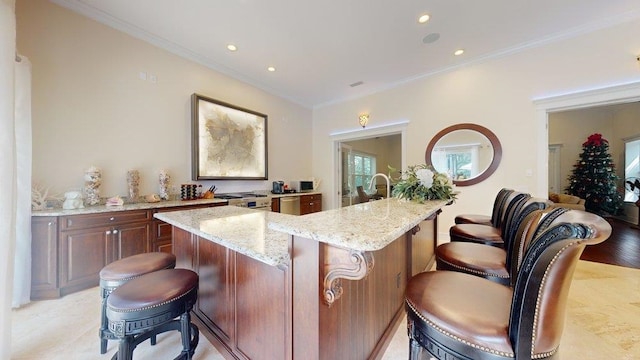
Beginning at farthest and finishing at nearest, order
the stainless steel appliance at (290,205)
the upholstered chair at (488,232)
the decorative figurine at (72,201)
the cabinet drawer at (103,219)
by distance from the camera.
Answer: the stainless steel appliance at (290,205) < the decorative figurine at (72,201) < the cabinet drawer at (103,219) < the upholstered chair at (488,232)

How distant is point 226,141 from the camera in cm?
404

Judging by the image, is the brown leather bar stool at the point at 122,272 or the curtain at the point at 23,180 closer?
the brown leather bar stool at the point at 122,272

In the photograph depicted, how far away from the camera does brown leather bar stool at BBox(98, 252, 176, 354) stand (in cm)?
141

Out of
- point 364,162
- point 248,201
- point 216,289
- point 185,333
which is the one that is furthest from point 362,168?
point 185,333

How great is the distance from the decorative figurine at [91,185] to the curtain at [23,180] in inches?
18.9

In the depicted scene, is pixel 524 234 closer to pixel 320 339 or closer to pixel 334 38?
pixel 320 339

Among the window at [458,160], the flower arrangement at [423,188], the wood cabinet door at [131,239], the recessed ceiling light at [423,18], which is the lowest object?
the wood cabinet door at [131,239]

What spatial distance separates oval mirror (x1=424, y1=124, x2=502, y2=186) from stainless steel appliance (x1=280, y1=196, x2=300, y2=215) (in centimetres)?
287

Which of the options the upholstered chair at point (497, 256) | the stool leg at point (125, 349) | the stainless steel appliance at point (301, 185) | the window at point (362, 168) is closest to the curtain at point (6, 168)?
the stool leg at point (125, 349)

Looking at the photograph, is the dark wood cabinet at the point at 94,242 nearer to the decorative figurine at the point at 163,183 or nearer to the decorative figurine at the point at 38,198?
the decorative figurine at the point at 38,198

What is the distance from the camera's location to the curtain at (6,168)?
4.39 feet

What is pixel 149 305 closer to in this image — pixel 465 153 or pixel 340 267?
pixel 340 267

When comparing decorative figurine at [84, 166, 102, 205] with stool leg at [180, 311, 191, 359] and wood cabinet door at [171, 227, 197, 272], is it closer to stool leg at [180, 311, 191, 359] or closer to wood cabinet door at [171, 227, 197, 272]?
wood cabinet door at [171, 227, 197, 272]

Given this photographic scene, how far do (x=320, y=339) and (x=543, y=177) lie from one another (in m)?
4.27
